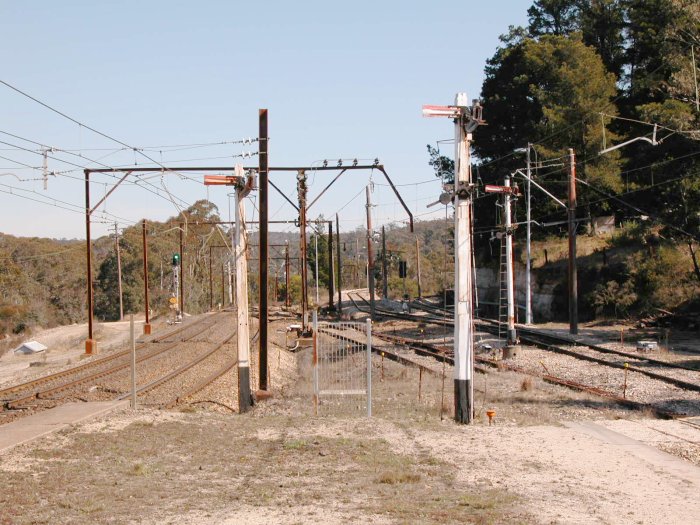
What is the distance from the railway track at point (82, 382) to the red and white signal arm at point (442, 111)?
9.48 m

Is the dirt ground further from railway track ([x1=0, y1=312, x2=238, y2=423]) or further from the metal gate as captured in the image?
railway track ([x1=0, y1=312, x2=238, y2=423])

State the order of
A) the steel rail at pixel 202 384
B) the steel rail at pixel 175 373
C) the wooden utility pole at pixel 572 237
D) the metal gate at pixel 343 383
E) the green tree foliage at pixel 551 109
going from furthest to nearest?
the green tree foliage at pixel 551 109 < the wooden utility pole at pixel 572 237 < the steel rail at pixel 175 373 < the steel rail at pixel 202 384 < the metal gate at pixel 343 383

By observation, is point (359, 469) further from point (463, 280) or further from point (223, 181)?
point (223, 181)

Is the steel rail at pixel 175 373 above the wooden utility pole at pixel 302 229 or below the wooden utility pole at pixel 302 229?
below

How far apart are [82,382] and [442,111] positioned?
14.0 meters

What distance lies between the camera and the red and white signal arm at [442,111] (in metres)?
15.1

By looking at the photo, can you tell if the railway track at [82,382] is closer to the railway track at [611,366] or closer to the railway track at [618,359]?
the railway track at [611,366]

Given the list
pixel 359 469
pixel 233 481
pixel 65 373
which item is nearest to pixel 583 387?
pixel 359 469

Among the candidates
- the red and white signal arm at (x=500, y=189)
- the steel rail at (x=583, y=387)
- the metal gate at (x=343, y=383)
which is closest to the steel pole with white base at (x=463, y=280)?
the metal gate at (x=343, y=383)

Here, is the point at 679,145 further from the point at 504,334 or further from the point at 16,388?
the point at 16,388

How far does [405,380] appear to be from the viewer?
2362 cm

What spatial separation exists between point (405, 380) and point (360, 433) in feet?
31.4

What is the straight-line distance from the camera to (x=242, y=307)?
17984mm

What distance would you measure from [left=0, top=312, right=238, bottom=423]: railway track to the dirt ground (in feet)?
14.8
